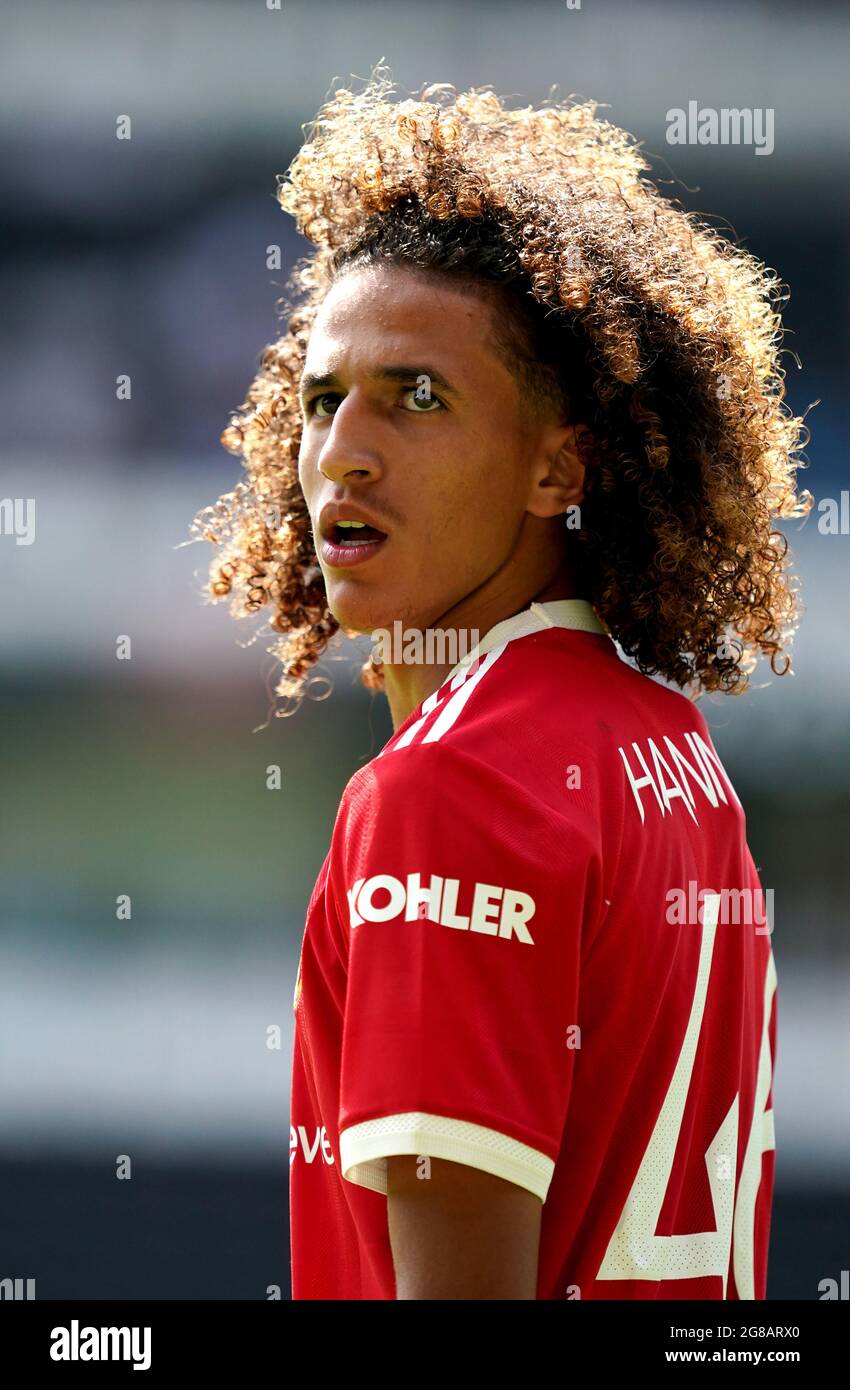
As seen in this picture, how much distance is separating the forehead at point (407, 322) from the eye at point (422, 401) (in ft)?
0.13

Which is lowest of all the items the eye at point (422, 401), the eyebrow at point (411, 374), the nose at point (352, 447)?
the nose at point (352, 447)

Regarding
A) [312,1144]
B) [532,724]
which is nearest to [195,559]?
[312,1144]

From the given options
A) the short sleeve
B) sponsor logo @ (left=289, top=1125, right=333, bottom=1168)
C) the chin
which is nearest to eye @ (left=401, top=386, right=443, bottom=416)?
the chin

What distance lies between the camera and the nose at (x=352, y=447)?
71.4 inches

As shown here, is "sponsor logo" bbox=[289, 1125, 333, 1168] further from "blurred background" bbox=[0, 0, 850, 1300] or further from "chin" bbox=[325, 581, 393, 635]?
"blurred background" bbox=[0, 0, 850, 1300]

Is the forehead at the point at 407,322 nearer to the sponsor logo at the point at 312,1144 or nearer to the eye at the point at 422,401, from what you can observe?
the eye at the point at 422,401

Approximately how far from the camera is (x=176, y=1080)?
594 cm

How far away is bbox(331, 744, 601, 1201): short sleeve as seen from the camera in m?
1.36

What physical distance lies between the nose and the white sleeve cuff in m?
0.80

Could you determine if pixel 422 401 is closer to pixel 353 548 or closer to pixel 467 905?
pixel 353 548

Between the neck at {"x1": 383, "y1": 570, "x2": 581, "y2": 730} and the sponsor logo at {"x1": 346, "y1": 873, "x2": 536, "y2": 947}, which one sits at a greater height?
the neck at {"x1": 383, "y1": 570, "x2": 581, "y2": 730}

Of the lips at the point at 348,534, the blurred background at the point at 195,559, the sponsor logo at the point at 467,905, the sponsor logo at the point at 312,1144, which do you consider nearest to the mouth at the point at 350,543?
the lips at the point at 348,534
